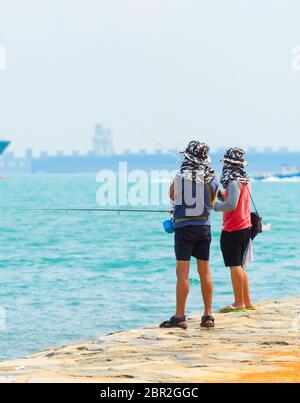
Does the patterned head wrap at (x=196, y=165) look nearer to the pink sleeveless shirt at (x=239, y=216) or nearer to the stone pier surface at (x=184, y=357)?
the pink sleeveless shirt at (x=239, y=216)

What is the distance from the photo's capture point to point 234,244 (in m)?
9.74

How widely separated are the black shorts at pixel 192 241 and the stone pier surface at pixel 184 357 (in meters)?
0.70

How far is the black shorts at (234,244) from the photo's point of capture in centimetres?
973

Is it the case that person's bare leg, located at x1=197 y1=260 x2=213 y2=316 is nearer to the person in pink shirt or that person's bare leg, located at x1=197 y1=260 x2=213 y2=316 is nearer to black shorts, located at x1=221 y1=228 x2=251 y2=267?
the person in pink shirt

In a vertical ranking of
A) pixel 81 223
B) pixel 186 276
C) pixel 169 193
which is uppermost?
pixel 169 193

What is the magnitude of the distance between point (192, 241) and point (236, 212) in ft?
2.72

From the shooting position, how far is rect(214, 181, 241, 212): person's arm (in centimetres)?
931

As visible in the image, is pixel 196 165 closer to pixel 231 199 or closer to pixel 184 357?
pixel 231 199

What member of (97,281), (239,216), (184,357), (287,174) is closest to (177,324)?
(239,216)

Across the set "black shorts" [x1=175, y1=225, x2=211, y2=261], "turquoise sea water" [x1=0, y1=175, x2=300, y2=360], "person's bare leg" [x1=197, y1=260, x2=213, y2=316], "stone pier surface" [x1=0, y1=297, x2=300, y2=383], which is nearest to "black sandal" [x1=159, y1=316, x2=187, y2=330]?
"stone pier surface" [x1=0, y1=297, x2=300, y2=383]
